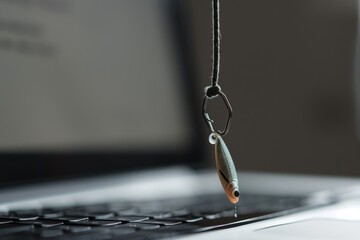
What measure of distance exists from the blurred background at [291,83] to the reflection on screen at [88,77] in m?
0.20

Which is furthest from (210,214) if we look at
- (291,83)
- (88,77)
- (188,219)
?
(291,83)

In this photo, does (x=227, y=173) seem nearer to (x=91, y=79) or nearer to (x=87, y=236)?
(x=87, y=236)

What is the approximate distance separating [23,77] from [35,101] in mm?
32

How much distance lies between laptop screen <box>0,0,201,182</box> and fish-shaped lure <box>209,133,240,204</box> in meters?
0.35

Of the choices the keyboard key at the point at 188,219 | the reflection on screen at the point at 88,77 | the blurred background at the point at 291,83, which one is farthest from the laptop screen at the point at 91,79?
the keyboard key at the point at 188,219

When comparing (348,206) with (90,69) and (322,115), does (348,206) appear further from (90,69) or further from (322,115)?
(322,115)

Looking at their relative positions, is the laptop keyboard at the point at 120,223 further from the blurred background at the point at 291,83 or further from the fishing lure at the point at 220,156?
the blurred background at the point at 291,83

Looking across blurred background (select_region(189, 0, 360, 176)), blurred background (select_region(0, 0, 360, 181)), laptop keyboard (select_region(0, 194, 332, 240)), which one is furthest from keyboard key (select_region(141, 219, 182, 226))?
blurred background (select_region(189, 0, 360, 176))

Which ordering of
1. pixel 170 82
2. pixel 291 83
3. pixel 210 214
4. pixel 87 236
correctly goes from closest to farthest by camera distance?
pixel 87 236, pixel 210 214, pixel 170 82, pixel 291 83

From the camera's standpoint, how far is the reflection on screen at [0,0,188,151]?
2.26 ft

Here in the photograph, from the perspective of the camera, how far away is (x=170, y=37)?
0.92 metres

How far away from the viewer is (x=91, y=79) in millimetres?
786

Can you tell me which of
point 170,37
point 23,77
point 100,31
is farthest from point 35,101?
point 170,37

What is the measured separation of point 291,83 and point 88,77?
53cm
